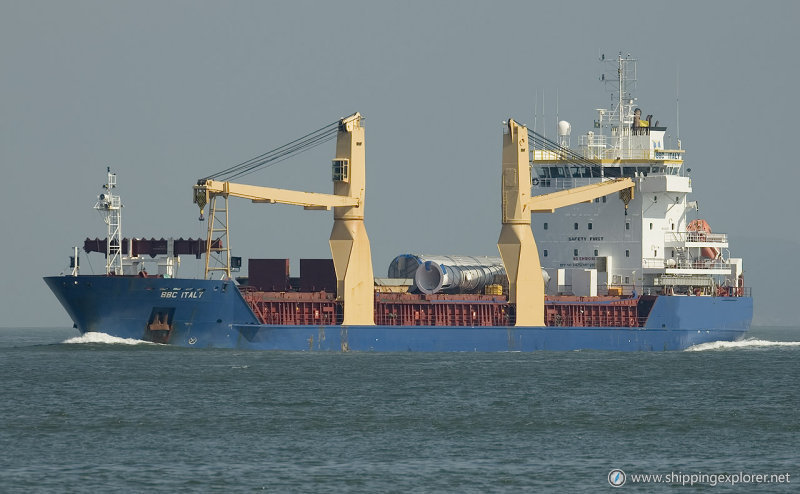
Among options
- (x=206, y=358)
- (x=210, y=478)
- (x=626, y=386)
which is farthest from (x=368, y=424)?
(x=206, y=358)

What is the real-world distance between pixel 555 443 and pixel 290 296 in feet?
80.8

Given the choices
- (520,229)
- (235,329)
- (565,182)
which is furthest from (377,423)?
(565,182)

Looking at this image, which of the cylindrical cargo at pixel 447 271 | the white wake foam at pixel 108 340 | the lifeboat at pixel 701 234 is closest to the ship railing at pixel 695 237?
the lifeboat at pixel 701 234

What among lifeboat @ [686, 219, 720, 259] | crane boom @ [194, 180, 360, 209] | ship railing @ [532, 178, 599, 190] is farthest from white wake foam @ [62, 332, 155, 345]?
lifeboat @ [686, 219, 720, 259]

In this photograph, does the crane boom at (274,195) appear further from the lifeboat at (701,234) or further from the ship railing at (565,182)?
the lifeboat at (701,234)

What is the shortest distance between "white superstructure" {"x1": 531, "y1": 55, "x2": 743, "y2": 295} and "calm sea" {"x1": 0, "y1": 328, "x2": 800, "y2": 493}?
40.3ft

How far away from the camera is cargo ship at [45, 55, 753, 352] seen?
52594mm

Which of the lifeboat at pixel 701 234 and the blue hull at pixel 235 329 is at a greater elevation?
the lifeboat at pixel 701 234

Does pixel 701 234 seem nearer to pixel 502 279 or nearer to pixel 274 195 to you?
pixel 502 279

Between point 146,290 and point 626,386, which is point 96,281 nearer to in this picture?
point 146,290

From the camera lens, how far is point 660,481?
27.2m

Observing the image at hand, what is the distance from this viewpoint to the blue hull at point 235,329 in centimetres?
5175

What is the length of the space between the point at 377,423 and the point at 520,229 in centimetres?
2563

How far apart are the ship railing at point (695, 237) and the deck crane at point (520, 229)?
846cm
